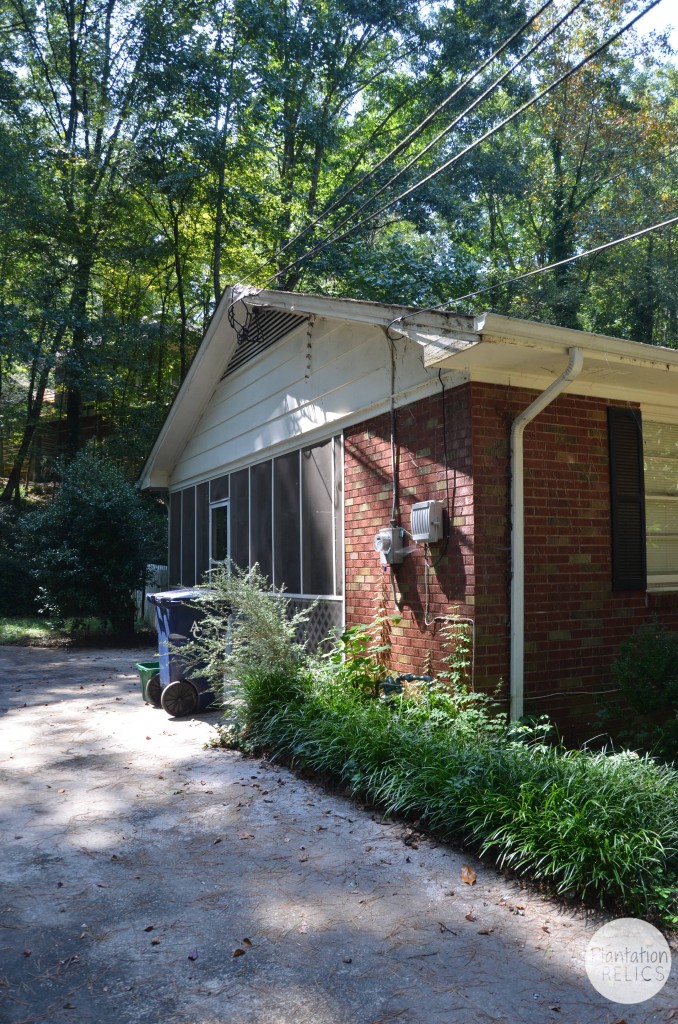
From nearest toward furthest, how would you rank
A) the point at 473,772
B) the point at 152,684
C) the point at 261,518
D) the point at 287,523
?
the point at 473,772, the point at 152,684, the point at 287,523, the point at 261,518

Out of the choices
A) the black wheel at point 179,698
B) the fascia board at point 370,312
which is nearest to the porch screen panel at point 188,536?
the fascia board at point 370,312

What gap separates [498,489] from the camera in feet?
20.3

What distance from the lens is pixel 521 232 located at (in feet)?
80.9

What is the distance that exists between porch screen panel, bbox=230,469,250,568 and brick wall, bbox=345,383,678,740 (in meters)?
4.16

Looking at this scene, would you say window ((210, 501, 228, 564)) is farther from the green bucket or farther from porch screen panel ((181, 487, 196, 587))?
the green bucket

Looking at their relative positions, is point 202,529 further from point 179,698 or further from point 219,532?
point 179,698

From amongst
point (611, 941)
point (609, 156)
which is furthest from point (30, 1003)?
point (609, 156)

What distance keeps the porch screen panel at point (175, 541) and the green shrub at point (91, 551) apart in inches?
20.2

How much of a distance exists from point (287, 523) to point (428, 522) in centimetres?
340

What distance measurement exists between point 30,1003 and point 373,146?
24125 mm

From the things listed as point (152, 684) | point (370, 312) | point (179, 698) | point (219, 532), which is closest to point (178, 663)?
point (179, 698)

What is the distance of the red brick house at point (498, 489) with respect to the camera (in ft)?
19.9

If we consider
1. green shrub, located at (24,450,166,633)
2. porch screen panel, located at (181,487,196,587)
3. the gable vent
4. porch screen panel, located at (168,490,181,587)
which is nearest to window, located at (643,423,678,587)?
the gable vent
